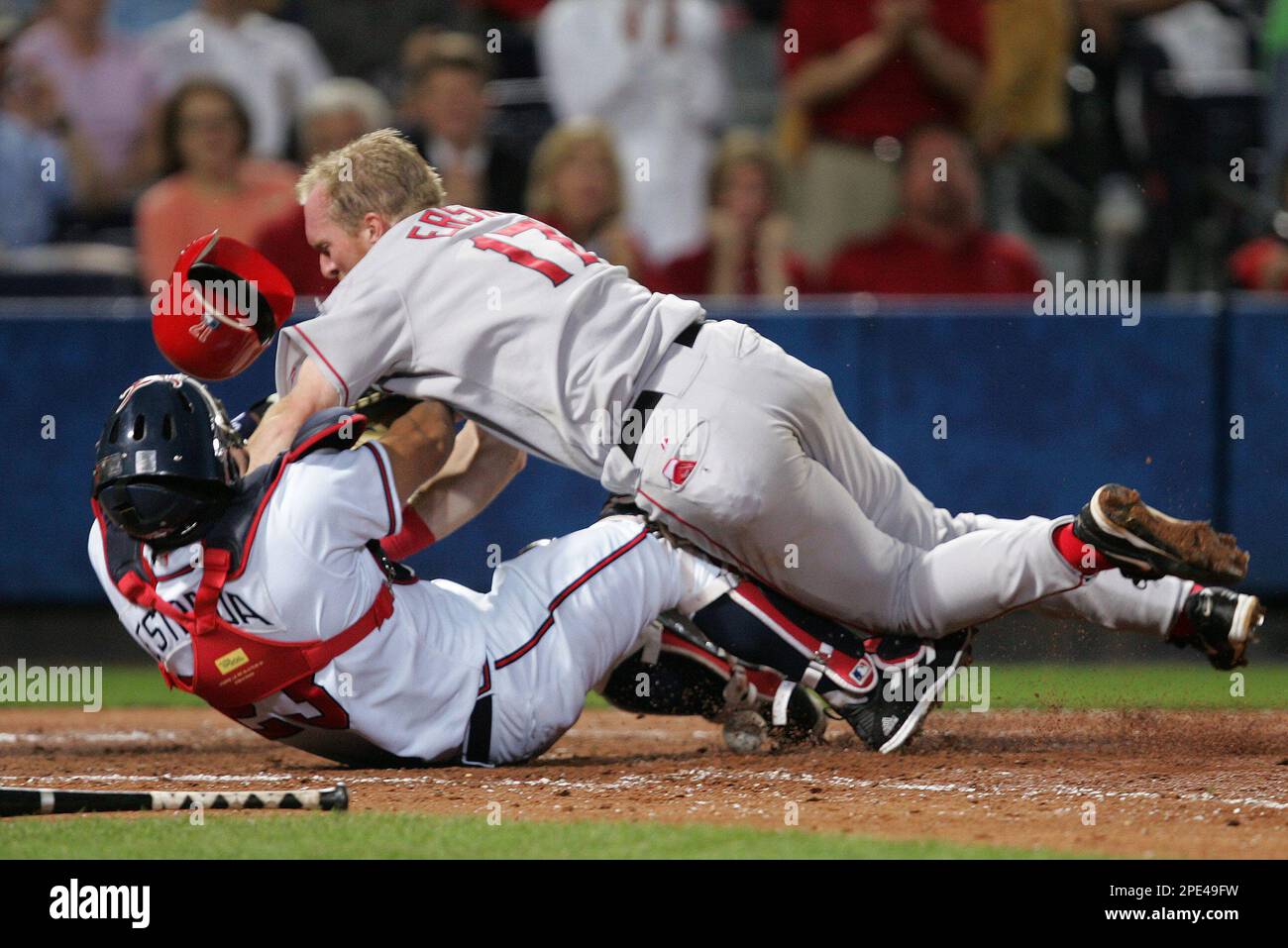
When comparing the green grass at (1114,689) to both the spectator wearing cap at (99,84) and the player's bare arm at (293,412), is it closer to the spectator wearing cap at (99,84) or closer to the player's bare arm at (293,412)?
the player's bare arm at (293,412)

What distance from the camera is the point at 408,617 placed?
4844 millimetres

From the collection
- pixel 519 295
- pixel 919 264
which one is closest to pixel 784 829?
pixel 519 295

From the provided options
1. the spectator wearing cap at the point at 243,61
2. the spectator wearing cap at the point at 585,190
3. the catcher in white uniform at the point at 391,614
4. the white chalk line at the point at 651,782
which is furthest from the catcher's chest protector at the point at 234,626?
the spectator wearing cap at the point at 243,61

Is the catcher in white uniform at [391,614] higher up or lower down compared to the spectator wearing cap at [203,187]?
lower down

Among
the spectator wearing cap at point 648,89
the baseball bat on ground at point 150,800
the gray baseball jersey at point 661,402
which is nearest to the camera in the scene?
the baseball bat on ground at point 150,800

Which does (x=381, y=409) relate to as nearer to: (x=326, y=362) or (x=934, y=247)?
(x=326, y=362)

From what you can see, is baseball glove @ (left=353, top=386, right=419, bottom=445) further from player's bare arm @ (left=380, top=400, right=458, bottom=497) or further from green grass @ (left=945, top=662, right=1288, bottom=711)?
green grass @ (left=945, top=662, right=1288, bottom=711)

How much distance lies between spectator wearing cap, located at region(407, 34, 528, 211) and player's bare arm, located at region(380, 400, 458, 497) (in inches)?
156

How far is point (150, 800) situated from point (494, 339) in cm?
151

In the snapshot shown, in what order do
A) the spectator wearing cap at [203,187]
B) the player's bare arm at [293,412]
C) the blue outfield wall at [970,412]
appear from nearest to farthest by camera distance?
the player's bare arm at [293,412], the blue outfield wall at [970,412], the spectator wearing cap at [203,187]

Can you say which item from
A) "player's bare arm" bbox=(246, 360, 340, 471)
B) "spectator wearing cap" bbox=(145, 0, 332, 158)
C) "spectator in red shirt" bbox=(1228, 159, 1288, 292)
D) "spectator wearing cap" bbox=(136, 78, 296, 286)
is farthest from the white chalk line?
"spectator wearing cap" bbox=(145, 0, 332, 158)

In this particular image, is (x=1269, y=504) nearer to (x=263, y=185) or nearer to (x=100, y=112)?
(x=263, y=185)

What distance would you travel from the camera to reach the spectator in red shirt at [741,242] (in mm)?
8750

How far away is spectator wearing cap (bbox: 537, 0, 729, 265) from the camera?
9.52 m
